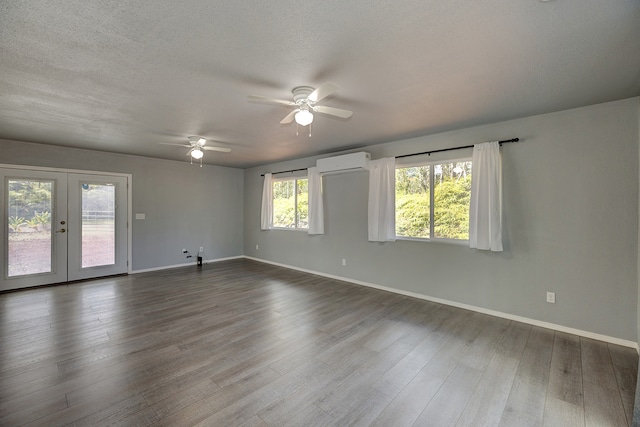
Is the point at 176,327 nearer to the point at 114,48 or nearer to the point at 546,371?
the point at 114,48

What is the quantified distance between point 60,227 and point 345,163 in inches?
212

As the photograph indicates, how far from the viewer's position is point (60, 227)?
4.94 m

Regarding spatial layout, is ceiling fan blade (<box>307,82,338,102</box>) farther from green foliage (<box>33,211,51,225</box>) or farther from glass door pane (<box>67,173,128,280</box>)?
green foliage (<box>33,211,51,225</box>)

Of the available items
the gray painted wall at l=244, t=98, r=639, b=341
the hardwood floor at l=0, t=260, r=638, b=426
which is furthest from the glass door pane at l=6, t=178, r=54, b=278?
the gray painted wall at l=244, t=98, r=639, b=341

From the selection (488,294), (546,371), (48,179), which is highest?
(48,179)

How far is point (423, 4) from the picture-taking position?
1496 mm

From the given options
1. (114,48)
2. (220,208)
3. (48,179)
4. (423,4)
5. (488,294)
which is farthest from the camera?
(220,208)

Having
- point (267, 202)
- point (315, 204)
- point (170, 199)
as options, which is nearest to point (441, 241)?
point (315, 204)

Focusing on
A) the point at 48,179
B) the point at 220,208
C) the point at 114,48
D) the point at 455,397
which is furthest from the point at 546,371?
the point at 48,179

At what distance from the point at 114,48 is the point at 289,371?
2.83 meters

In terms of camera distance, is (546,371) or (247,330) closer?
(546,371)

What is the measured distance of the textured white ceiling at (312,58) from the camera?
1561 mm

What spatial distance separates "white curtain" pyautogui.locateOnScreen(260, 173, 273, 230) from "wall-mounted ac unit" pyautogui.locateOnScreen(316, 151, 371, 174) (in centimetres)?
175

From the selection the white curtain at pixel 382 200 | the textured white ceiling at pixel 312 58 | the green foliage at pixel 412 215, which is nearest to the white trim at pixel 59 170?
the textured white ceiling at pixel 312 58
